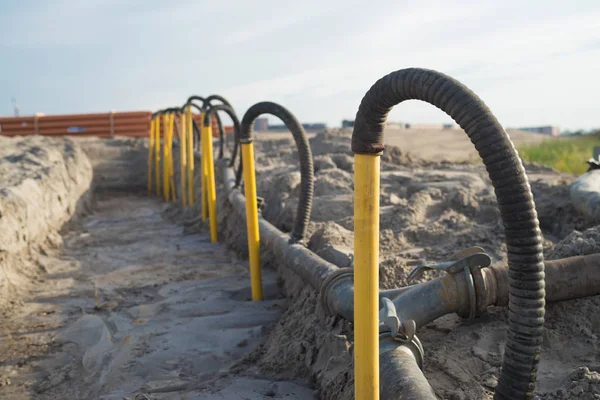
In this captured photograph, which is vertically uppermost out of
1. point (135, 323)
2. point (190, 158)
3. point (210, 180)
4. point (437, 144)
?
point (437, 144)

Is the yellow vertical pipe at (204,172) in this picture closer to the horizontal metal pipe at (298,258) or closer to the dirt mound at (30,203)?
the dirt mound at (30,203)

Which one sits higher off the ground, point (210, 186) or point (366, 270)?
point (366, 270)

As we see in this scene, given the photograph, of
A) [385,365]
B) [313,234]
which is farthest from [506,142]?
[313,234]

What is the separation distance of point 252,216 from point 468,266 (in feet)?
7.39

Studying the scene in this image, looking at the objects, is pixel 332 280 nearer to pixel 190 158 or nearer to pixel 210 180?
pixel 210 180

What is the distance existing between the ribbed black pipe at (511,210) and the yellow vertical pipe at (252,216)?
2828 millimetres

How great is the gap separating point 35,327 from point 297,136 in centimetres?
251

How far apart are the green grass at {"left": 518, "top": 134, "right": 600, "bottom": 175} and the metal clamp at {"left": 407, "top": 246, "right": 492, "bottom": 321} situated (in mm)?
8580

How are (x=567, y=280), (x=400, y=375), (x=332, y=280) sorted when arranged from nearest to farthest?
1. (x=400, y=375)
2. (x=567, y=280)
3. (x=332, y=280)

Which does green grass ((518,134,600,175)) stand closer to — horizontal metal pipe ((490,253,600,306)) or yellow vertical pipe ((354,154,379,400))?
horizontal metal pipe ((490,253,600,306))

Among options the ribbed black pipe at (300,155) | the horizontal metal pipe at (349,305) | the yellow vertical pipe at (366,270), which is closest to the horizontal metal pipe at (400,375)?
the horizontal metal pipe at (349,305)

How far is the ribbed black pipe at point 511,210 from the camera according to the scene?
1422 mm

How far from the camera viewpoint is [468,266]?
8.34ft

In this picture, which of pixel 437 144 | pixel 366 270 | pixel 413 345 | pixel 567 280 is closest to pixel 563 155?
pixel 437 144
